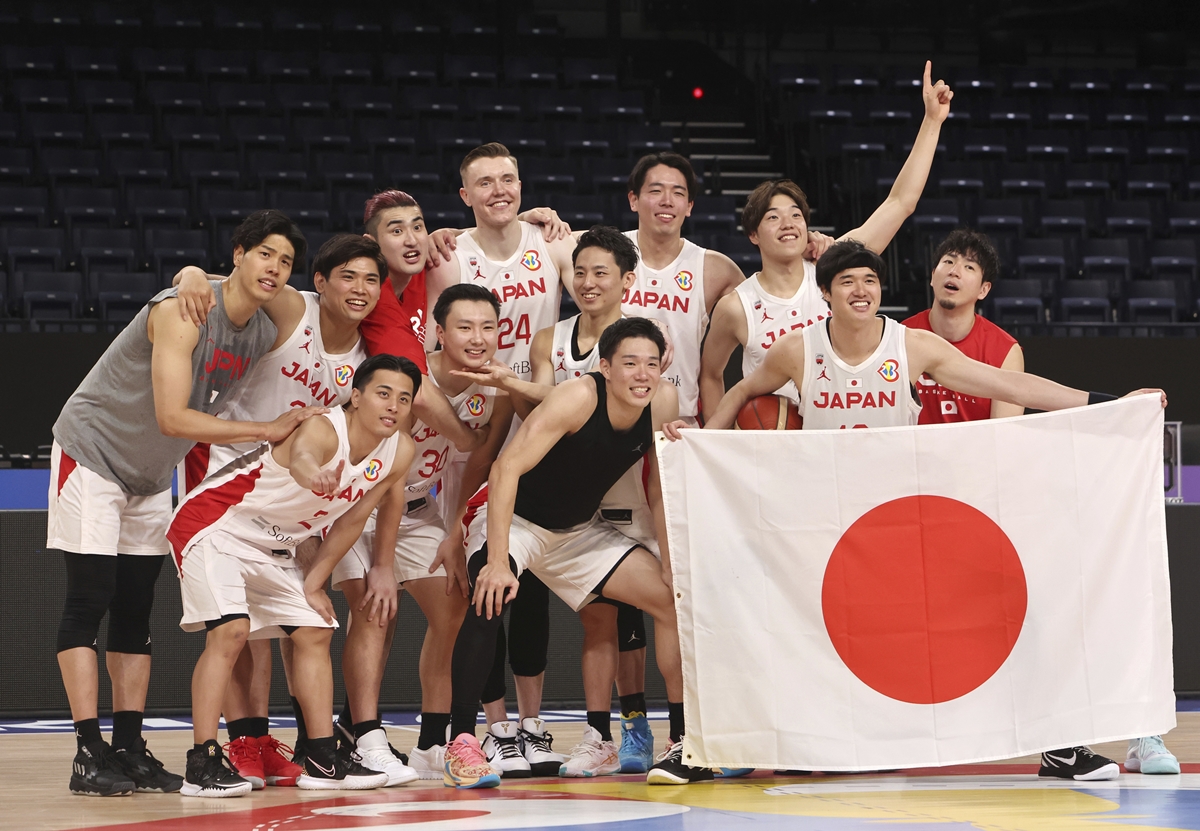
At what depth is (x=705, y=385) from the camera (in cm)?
445

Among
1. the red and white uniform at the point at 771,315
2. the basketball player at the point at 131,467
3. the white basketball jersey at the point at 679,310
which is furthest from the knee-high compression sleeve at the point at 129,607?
the red and white uniform at the point at 771,315

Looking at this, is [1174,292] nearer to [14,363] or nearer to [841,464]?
[841,464]

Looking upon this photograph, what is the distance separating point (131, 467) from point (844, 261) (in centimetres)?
226

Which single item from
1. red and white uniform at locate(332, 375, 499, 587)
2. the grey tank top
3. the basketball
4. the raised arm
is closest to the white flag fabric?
the basketball

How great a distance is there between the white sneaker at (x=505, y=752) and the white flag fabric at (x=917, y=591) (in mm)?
618

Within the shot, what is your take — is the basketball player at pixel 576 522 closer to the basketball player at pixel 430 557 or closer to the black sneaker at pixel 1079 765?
the basketball player at pixel 430 557

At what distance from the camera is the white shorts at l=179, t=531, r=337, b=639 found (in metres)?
3.73

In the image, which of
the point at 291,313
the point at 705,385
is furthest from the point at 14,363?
the point at 705,385

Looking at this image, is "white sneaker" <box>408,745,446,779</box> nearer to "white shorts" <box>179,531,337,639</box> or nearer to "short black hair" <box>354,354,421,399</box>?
"white shorts" <box>179,531,337,639</box>

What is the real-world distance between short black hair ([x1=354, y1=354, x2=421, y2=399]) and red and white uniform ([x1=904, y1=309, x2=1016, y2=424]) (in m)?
1.64

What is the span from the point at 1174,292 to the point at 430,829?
9512 mm

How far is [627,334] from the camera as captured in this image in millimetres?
3854

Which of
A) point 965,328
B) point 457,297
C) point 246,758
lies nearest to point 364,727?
point 246,758

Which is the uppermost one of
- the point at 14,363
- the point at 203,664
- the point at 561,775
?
the point at 14,363
